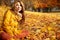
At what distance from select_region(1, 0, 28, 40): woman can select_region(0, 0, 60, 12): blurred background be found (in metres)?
0.10

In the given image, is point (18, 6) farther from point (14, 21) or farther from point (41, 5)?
point (41, 5)

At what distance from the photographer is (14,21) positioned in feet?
9.46

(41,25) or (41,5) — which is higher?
(41,5)

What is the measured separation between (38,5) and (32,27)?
0.37m

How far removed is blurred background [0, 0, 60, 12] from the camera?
2918mm

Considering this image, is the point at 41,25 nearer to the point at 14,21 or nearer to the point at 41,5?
the point at 41,5

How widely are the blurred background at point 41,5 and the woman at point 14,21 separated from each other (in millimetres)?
98

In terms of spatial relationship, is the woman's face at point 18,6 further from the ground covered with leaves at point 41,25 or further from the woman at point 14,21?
the ground covered with leaves at point 41,25

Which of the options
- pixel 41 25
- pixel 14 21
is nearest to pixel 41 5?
pixel 41 25

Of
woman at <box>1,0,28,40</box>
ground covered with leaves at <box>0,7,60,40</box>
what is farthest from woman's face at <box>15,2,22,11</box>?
ground covered with leaves at <box>0,7,60,40</box>

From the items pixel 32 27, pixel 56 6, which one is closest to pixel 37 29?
pixel 32 27

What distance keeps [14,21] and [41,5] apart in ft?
1.67

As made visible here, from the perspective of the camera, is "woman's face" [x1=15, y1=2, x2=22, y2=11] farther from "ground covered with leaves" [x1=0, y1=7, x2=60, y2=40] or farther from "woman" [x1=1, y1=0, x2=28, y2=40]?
"ground covered with leaves" [x1=0, y1=7, x2=60, y2=40]

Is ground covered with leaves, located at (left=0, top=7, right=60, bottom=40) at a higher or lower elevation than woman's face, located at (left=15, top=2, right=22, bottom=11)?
lower
